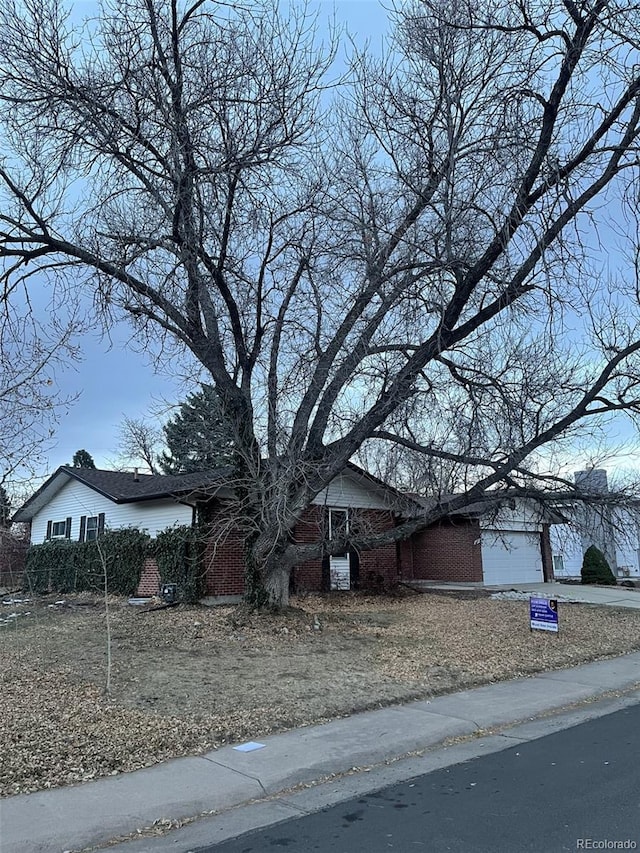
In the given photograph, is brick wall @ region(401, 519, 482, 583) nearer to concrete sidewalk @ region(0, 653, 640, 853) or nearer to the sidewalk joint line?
concrete sidewalk @ region(0, 653, 640, 853)

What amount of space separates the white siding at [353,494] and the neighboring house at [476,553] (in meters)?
3.88

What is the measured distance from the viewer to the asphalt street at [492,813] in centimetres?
450

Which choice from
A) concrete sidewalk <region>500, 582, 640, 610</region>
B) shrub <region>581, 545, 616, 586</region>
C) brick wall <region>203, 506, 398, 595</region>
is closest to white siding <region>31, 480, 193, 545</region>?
brick wall <region>203, 506, 398, 595</region>

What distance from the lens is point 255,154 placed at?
41.2 ft

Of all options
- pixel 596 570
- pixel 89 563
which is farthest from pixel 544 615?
pixel 596 570

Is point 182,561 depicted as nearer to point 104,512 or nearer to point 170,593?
point 170,593

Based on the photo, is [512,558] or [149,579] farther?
[512,558]

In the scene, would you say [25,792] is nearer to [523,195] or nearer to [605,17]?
[523,195]

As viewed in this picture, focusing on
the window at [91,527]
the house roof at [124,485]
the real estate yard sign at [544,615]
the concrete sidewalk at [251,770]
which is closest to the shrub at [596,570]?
the house roof at [124,485]

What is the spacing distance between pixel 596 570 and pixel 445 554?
7276mm

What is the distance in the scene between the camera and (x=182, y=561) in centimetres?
1845

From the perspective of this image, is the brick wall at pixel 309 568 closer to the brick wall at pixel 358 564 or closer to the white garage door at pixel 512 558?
the brick wall at pixel 358 564

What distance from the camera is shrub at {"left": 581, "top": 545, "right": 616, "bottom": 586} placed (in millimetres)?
29453

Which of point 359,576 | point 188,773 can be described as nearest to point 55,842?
point 188,773
